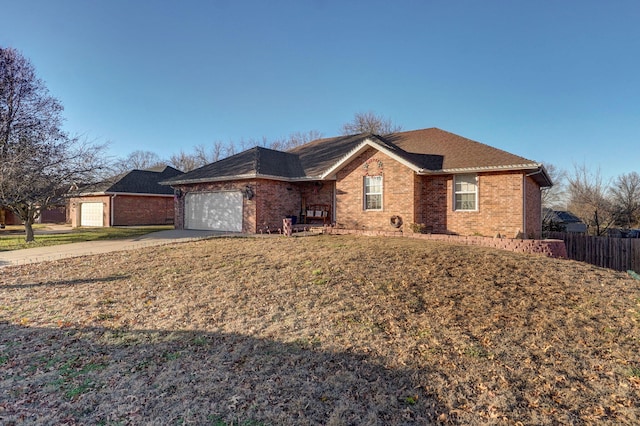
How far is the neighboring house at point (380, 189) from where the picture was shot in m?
12.6

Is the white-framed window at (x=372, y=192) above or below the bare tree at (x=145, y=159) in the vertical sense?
below

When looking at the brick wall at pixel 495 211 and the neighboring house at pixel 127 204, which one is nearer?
the brick wall at pixel 495 211

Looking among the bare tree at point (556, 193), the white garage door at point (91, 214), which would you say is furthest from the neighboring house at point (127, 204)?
the bare tree at point (556, 193)

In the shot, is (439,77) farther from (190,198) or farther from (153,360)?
(153,360)

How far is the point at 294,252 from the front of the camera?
9047mm

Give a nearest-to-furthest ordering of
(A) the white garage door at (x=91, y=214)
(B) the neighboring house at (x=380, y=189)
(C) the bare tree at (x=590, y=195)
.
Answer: (B) the neighboring house at (x=380, y=189), (C) the bare tree at (x=590, y=195), (A) the white garage door at (x=91, y=214)

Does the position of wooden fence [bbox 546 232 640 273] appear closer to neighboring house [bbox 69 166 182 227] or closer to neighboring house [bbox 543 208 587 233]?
neighboring house [bbox 543 208 587 233]

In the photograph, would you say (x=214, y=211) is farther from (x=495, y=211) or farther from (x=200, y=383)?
(x=200, y=383)

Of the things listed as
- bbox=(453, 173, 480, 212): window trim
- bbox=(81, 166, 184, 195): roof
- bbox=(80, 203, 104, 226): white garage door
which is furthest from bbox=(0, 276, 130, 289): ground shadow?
bbox=(80, 203, 104, 226): white garage door

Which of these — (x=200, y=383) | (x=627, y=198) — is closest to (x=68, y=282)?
(x=200, y=383)

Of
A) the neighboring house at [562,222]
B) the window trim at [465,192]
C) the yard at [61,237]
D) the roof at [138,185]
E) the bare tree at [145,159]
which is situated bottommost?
the yard at [61,237]

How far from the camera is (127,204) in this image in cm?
2591

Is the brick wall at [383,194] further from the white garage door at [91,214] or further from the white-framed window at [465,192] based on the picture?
the white garage door at [91,214]

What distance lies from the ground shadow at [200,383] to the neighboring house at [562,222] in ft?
63.4
